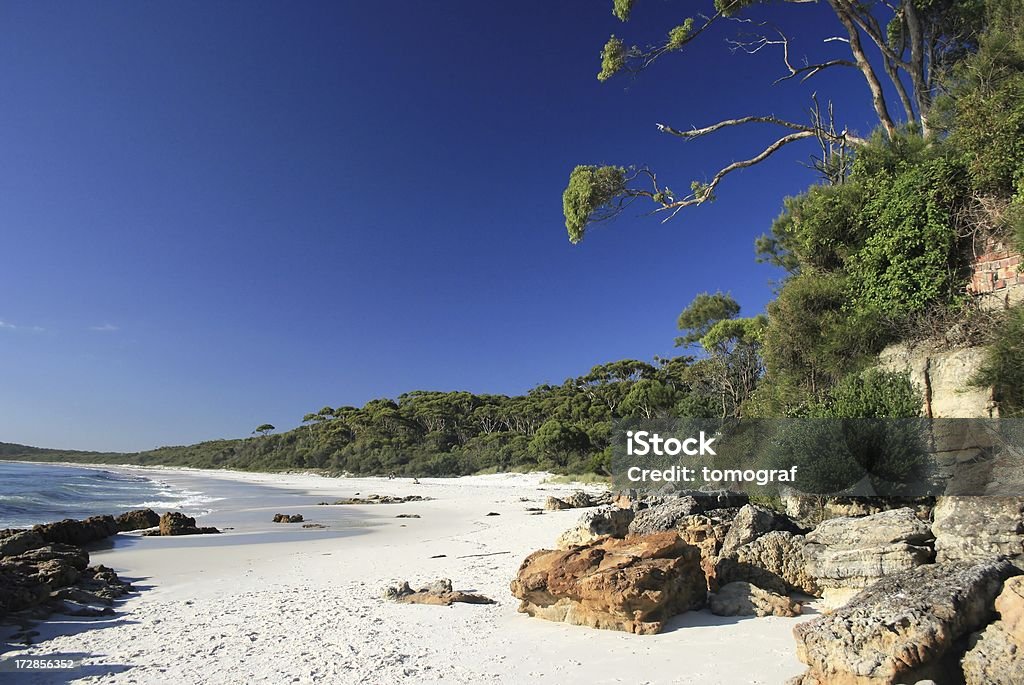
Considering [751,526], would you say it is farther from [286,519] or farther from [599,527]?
Result: [286,519]

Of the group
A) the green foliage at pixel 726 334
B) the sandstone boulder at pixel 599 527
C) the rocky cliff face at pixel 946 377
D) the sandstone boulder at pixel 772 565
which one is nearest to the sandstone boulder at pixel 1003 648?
the sandstone boulder at pixel 772 565

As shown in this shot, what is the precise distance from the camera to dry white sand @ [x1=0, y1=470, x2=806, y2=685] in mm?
4277

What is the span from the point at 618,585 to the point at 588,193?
12.2 metres

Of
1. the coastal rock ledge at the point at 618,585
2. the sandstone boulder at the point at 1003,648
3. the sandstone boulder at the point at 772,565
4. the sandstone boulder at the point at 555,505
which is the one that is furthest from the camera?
the sandstone boulder at the point at 555,505

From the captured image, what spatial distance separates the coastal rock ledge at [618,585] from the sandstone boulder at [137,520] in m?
13.7

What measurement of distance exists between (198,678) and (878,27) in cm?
1781

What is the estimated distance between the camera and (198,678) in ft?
14.4

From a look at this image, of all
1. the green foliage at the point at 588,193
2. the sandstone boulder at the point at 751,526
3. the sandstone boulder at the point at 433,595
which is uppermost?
the green foliage at the point at 588,193

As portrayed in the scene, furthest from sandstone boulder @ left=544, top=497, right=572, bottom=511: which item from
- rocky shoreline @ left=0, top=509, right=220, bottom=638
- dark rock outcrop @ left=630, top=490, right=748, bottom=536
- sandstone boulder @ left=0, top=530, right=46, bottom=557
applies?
sandstone boulder @ left=0, top=530, right=46, bottom=557

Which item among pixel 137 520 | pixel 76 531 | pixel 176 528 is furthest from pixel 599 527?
pixel 137 520

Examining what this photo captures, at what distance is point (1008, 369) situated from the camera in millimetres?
8438

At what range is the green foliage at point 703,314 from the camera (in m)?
29.6

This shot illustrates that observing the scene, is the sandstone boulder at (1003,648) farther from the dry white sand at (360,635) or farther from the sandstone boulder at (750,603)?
the sandstone boulder at (750,603)

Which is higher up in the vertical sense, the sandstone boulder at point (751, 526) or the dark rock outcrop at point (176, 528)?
the sandstone boulder at point (751, 526)
